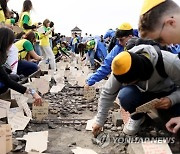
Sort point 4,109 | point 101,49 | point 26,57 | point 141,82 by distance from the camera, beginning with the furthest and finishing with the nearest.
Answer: point 101,49 → point 26,57 → point 4,109 → point 141,82

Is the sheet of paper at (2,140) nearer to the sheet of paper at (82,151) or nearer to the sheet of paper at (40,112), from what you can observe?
the sheet of paper at (82,151)

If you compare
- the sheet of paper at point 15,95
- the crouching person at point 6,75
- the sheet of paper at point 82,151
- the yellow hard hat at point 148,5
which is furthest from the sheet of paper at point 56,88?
the yellow hard hat at point 148,5

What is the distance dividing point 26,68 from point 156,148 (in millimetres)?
4199

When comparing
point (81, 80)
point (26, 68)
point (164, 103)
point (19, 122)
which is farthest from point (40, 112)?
point (26, 68)

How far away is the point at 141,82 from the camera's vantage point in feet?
8.29

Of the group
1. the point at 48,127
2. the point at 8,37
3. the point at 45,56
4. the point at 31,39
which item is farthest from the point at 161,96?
the point at 45,56

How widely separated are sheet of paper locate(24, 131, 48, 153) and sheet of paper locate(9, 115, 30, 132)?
1.41 ft

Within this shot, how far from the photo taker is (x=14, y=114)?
11.1 ft

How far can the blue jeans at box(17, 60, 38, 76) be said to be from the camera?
5967mm

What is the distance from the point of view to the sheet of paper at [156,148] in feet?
6.95

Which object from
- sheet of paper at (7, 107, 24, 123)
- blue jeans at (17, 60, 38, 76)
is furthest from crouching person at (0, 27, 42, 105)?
blue jeans at (17, 60, 38, 76)

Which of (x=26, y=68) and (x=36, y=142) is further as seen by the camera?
(x=26, y=68)

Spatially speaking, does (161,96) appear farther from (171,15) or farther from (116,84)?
(171,15)

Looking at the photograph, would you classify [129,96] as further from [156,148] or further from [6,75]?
[6,75]
